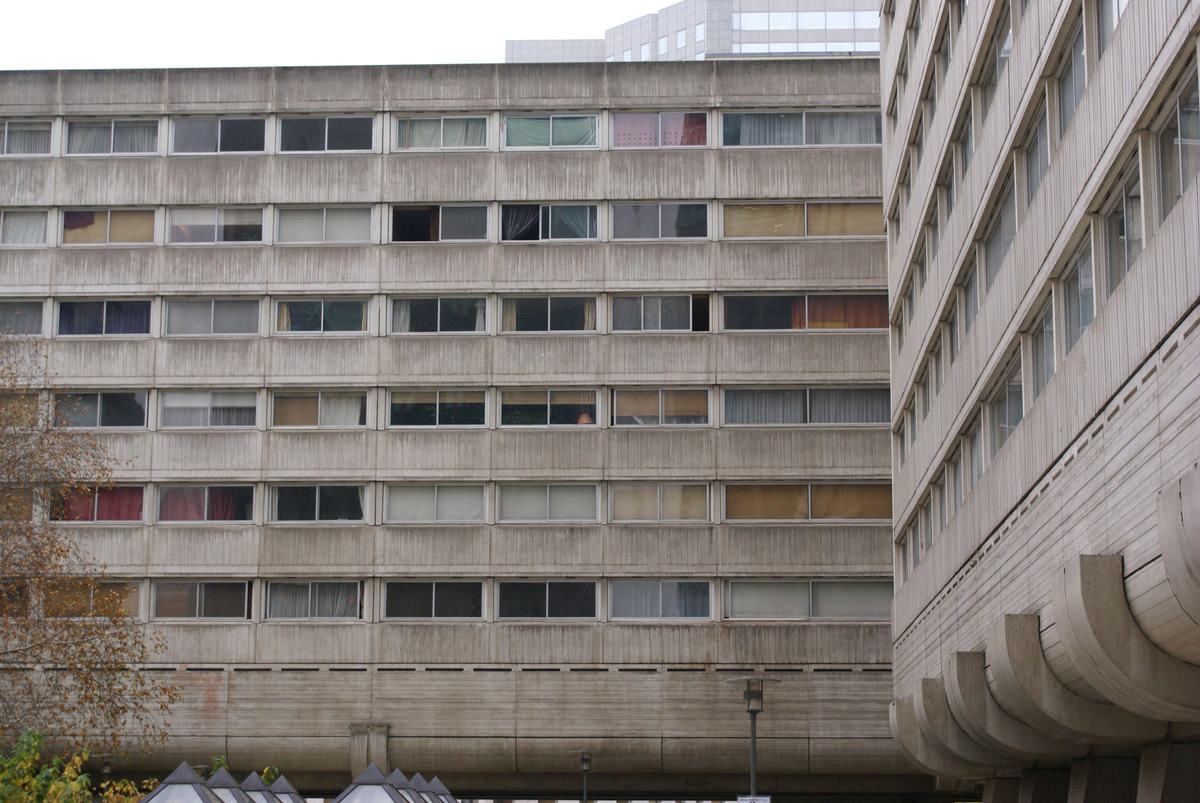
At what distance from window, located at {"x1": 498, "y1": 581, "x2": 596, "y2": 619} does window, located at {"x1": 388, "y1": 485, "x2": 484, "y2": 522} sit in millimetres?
2216

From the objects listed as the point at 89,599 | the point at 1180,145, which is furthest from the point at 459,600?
the point at 1180,145

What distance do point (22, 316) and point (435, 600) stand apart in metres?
13.2

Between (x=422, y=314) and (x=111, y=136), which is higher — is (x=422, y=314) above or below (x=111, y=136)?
below

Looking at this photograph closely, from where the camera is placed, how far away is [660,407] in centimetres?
4106

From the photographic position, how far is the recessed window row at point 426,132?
4231 centimetres

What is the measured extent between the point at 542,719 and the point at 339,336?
11046mm

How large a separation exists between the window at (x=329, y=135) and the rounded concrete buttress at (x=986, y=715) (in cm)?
2518

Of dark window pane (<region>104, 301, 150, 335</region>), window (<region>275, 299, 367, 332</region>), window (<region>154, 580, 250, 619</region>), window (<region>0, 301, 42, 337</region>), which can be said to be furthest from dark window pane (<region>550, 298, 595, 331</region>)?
window (<region>0, 301, 42, 337</region>)

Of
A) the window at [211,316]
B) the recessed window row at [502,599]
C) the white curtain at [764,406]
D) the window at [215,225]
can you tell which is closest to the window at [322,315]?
the window at [211,316]

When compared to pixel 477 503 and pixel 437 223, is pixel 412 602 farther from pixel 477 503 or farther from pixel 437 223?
pixel 437 223

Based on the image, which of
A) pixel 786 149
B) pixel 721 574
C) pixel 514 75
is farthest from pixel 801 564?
pixel 514 75

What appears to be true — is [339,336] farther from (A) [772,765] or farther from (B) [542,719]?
(A) [772,765]

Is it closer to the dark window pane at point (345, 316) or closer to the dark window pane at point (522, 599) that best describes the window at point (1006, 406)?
the dark window pane at point (522, 599)

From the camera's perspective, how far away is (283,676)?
131 feet
